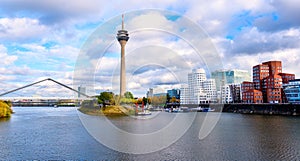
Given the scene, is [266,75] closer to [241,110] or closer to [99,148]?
[241,110]

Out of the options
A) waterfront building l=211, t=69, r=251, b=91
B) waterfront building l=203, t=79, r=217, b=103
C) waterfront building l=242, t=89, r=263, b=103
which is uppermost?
waterfront building l=211, t=69, r=251, b=91

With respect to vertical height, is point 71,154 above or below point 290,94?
below

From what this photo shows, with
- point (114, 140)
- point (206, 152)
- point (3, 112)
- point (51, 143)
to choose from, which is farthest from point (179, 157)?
point (3, 112)

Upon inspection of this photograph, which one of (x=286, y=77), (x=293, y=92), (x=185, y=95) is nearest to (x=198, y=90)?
(x=185, y=95)

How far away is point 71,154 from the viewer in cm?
1433

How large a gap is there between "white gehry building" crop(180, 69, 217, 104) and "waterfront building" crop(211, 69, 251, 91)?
7.19 feet

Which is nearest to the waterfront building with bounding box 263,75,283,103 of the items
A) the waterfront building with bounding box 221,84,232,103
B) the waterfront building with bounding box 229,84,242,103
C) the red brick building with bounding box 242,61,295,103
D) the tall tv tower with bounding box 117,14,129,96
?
the red brick building with bounding box 242,61,295,103

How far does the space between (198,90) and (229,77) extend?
12.5 meters

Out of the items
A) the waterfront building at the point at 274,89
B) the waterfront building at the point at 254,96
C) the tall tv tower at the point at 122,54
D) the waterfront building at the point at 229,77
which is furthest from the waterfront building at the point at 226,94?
the tall tv tower at the point at 122,54

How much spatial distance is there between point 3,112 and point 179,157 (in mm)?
35509

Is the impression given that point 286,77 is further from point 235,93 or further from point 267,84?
point 235,93

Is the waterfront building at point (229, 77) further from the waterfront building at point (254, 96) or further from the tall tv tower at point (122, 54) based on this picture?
the tall tv tower at point (122, 54)

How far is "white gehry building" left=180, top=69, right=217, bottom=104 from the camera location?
97469 millimetres

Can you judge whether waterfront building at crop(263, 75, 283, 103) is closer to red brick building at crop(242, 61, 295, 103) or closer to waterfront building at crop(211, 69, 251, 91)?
red brick building at crop(242, 61, 295, 103)
